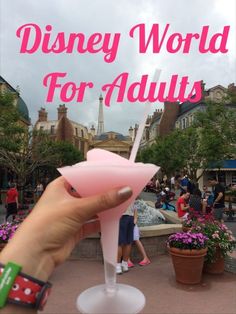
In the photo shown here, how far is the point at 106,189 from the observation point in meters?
1.31

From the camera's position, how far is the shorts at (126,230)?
526 cm

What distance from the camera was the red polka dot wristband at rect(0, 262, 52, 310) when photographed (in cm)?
107

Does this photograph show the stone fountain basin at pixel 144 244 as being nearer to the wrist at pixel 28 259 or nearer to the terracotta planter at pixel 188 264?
the terracotta planter at pixel 188 264

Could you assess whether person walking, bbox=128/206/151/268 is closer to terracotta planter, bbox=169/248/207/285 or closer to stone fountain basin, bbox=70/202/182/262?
stone fountain basin, bbox=70/202/182/262

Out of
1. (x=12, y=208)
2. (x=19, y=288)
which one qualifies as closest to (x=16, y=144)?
(x=12, y=208)

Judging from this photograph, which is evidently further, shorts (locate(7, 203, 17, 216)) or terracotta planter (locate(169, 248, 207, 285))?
shorts (locate(7, 203, 17, 216))

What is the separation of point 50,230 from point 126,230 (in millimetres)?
4225

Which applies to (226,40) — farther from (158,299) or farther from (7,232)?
(7,232)

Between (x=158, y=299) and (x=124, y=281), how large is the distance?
84 centimetres

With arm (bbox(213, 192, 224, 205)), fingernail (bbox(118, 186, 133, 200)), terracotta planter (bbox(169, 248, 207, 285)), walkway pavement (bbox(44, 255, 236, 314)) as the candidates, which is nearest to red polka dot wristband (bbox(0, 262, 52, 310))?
fingernail (bbox(118, 186, 133, 200))

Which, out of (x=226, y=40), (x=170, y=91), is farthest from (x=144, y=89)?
(x=226, y=40)

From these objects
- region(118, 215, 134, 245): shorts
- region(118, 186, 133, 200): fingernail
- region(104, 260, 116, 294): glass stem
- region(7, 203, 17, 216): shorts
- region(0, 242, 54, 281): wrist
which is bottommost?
region(7, 203, 17, 216): shorts

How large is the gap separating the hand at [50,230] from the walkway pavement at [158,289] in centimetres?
294

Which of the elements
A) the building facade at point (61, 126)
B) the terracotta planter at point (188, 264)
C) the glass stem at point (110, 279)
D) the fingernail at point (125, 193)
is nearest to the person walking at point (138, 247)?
the terracotta planter at point (188, 264)
